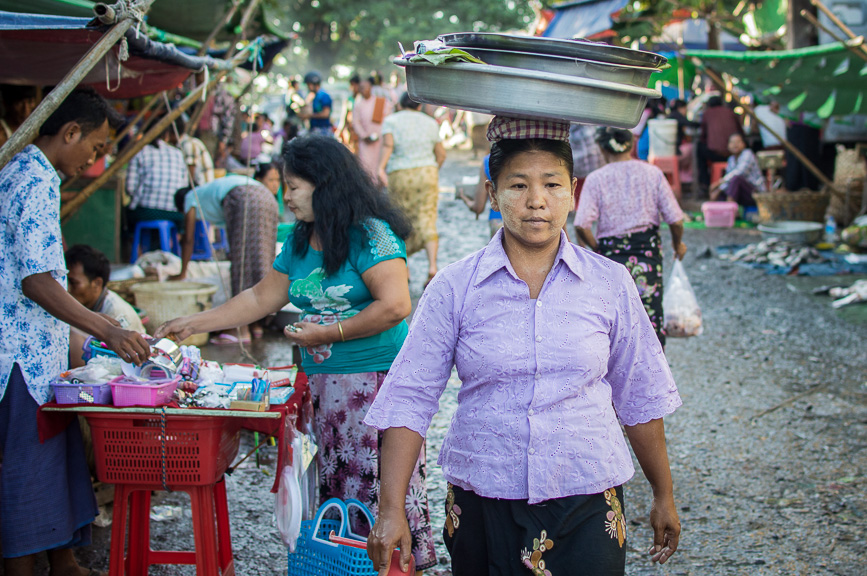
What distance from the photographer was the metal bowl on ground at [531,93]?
6.06ft

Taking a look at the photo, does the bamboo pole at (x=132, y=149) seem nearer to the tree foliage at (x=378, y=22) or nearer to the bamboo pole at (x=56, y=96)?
the bamboo pole at (x=56, y=96)

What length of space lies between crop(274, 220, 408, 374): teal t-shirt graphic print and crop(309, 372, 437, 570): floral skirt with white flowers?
2.0 inches

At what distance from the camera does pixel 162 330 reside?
316 centimetres

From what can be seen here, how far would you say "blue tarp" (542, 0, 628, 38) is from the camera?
1512 cm

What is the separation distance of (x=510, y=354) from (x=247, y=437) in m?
3.48

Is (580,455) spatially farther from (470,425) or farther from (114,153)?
(114,153)

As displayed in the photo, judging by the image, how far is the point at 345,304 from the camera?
10.2 ft

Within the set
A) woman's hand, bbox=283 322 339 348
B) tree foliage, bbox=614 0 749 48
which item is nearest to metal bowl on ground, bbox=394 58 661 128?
woman's hand, bbox=283 322 339 348

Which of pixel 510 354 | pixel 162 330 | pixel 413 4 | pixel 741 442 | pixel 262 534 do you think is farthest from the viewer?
pixel 413 4

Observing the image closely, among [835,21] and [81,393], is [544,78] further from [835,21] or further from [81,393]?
[835,21]

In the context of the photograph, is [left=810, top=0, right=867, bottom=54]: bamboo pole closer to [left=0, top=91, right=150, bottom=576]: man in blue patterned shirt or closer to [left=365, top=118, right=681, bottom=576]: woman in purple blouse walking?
[left=365, top=118, right=681, bottom=576]: woman in purple blouse walking

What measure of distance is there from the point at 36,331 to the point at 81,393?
0.32 m

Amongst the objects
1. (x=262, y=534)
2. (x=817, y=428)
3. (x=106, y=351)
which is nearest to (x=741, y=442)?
(x=817, y=428)

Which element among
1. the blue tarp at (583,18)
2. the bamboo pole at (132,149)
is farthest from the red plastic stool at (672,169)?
the bamboo pole at (132,149)
